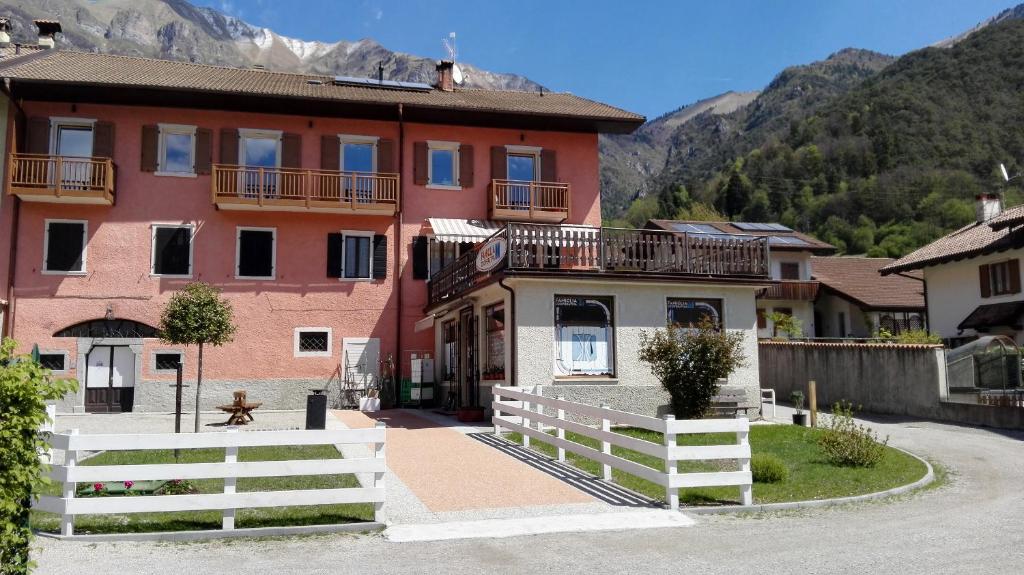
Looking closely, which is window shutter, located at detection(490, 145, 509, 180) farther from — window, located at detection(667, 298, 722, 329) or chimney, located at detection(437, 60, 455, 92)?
window, located at detection(667, 298, 722, 329)

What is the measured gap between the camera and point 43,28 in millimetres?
28594

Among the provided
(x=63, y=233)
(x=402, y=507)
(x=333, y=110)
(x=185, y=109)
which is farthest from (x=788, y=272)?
(x=402, y=507)

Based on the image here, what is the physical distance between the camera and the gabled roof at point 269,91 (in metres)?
23.6

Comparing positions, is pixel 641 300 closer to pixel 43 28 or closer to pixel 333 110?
pixel 333 110

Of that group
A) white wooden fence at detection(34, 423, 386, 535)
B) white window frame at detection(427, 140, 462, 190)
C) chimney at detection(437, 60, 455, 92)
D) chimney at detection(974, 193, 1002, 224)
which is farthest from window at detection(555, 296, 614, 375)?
chimney at detection(974, 193, 1002, 224)

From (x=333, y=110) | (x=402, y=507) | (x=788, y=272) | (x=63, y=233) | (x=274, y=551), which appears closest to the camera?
(x=274, y=551)

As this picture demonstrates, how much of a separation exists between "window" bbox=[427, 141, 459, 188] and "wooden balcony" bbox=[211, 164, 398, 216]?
5.17ft

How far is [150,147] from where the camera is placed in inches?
960

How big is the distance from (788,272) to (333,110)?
3027cm

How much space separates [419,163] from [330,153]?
284 cm

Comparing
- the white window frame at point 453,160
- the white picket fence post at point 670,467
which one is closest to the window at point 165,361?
the white window frame at point 453,160

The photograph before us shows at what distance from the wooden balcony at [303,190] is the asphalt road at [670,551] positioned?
17.7 m

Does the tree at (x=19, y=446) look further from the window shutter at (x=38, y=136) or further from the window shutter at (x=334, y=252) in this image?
the window shutter at (x=38, y=136)

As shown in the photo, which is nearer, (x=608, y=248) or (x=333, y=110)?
(x=608, y=248)
